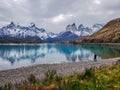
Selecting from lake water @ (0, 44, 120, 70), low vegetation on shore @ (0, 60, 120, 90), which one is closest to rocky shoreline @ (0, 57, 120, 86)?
low vegetation on shore @ (0, 60, 120, 90)

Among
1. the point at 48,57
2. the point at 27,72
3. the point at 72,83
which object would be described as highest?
the point at 72,83

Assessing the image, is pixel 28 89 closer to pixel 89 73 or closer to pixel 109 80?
pixel 109 80

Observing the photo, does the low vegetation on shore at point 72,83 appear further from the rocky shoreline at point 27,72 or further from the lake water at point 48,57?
the lake water at point 48,57

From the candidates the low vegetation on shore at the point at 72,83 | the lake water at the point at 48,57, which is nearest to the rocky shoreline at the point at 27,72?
the low vegetation on shore at the point at 72,83

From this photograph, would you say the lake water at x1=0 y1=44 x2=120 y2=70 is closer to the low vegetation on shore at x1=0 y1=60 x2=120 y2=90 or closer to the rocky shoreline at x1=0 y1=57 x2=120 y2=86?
the rocky shoreline at x1=0 y1=57 x2=120 y2=86

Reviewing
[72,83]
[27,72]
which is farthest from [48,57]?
[72,83]

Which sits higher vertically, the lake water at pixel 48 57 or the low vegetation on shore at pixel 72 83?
the low vegetation on shore at pixel 72 83

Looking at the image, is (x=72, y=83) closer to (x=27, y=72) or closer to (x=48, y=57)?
(x=27, y=72)

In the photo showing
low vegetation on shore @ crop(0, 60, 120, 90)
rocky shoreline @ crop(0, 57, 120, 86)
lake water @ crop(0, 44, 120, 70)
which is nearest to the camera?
low vegetation on shore @ crop(0, 60, 120, 90)

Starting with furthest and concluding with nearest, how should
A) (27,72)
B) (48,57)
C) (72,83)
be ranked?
(48,57), (27,72), (72,83)

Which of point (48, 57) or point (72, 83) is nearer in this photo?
point (72, 83)

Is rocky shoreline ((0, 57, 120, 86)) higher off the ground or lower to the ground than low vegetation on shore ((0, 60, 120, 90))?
lower

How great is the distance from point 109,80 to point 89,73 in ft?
8.82

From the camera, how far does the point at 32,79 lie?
14078mm
